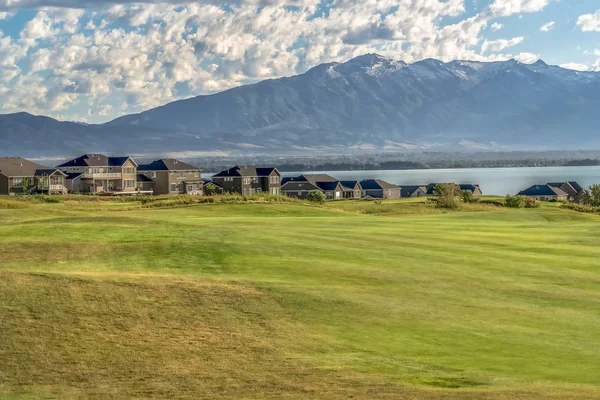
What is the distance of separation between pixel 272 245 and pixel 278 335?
493 inches

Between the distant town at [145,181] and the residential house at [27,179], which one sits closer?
the residential house at [27,179]

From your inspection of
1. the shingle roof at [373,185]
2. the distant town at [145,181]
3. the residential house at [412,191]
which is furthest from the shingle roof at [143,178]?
the residential house at [412,191]

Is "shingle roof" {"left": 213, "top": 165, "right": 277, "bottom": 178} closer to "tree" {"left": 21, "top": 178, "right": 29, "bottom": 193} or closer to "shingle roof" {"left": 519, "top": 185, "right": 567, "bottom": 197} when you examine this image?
"tree" {"left": 21, "top": 178, "right": 29, "bottom": 193}

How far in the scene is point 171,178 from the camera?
5551 inches

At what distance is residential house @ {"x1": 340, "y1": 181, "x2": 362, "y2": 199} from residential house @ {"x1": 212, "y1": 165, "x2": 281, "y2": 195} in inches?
769

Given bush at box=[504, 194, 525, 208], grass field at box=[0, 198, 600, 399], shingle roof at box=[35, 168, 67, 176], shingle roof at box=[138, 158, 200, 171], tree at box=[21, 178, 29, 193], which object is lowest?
grass field at box=[0, 198, 600, 399]

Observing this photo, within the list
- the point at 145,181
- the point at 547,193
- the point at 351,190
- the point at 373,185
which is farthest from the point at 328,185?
the point at 547,193

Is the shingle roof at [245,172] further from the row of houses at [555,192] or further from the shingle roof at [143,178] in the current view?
the row of houses at [555,192]

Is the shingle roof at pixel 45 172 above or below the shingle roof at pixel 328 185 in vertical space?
above

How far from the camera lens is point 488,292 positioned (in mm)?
26078

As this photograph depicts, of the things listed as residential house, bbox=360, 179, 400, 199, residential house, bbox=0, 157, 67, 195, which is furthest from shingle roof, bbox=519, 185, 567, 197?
residential house, bbox=0, 157, 67, 195

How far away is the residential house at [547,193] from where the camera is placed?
15712 centimetres

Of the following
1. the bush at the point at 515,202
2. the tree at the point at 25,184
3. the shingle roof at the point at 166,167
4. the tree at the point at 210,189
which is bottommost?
the bush at the point at 515,202

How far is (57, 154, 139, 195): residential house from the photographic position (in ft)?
438
